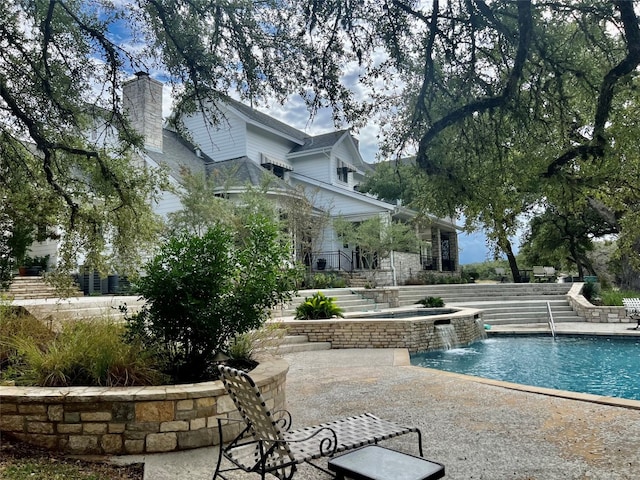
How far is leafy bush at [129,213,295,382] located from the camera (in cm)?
501

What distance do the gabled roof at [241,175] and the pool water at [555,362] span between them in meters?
11.0

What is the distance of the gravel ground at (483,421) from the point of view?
376 centimetres

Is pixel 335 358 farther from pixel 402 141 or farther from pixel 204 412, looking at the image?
pixel 204 412

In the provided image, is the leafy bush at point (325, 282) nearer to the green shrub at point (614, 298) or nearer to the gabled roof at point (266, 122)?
the gabled roof at point (266, 122)

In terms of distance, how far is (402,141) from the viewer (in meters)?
7.53

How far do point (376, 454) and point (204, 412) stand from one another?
181 centimetres

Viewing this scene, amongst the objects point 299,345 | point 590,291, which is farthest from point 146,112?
point 590,291

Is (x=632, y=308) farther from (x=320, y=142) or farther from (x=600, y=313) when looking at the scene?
(x=320, y=142)

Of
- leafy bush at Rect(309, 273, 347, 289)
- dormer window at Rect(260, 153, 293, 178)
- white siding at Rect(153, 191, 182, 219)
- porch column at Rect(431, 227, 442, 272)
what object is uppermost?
dormer window at Rect(260, 153, 293, 178)

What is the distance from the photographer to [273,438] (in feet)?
10.0

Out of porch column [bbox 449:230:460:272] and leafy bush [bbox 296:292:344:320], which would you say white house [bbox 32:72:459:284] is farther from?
leafy bush [bbox 296:292:344:320]

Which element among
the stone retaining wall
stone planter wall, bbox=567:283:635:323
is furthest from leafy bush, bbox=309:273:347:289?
stone planter wall, bbox=567:283:635:323

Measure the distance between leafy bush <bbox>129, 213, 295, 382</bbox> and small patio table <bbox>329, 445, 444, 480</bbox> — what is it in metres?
2.34

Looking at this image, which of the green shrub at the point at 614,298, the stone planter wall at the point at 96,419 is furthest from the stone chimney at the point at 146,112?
the green shrub at the point at 614,298
